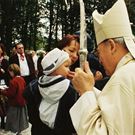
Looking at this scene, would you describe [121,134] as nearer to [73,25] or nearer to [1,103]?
[1,103]

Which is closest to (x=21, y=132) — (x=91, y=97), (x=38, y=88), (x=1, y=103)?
(x=1, y=103)

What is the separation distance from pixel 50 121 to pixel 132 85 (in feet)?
7.71

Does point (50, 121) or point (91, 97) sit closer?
point (91, 97)

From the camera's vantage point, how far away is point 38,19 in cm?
3944

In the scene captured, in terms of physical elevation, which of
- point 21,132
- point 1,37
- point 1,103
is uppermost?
point 1,37

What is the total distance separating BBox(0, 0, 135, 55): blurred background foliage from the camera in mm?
33406

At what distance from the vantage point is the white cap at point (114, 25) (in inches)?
124

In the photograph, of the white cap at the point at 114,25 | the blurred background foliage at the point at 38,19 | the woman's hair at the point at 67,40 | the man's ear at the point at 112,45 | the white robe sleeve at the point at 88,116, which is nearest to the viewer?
the white robe sleeve at the point at 88,116

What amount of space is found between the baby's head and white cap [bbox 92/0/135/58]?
177 cm

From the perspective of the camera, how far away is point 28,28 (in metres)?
39.5

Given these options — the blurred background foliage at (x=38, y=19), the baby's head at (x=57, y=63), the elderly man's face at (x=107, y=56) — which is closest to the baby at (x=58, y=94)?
the baby's head at (x=57, y=63)

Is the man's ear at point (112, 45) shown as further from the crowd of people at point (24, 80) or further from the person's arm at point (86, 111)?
the crowd of people at point (24, 80)

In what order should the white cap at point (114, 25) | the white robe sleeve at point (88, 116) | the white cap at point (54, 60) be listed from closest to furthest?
1. the white robe sleeve at point (88, 116)
2. the white cap at point (114, 25)
3. the white cap at point (54, 60)

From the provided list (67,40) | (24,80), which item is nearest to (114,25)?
(67,40)
